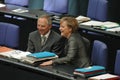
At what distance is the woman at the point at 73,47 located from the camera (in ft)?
16.8

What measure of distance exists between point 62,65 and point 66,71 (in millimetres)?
296

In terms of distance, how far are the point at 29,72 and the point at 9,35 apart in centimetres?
125

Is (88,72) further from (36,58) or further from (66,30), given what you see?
(66,30)

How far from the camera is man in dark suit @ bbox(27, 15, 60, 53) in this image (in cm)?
564

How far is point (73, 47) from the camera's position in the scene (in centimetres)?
516

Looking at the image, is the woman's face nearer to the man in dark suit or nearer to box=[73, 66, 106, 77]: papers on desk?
the man in dark suit

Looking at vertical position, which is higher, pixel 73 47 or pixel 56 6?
pixel 56 6

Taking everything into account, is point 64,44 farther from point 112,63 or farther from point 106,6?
point 106,6

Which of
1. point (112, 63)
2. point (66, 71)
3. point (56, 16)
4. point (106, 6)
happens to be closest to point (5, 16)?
point (56, 16)

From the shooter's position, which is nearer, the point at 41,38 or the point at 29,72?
the point at 29,72

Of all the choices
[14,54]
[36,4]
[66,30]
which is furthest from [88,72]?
[36,4]

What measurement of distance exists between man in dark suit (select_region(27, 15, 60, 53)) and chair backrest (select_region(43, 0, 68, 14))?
1729 mm

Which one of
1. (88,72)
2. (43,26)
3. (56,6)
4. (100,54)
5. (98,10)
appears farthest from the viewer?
(56,6)

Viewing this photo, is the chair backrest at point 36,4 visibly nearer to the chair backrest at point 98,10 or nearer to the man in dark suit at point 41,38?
the chair backrest at point 98,10
